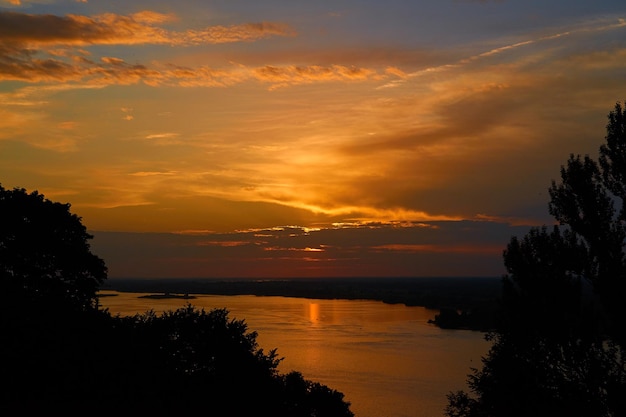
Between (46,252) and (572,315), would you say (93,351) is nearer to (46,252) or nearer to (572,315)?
(46,252)

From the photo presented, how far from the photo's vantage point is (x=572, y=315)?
75.9 feet

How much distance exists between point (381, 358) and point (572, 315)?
4643 cm

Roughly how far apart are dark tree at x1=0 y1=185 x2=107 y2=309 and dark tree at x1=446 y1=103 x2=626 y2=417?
66.1 feet

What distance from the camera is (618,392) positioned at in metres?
20.8

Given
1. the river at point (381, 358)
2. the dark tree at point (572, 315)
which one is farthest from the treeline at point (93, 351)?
the river at point (381, 358)

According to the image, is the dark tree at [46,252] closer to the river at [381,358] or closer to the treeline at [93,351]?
the treeline at [93,351]

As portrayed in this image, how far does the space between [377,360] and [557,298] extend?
4507cm

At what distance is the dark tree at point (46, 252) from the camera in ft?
103

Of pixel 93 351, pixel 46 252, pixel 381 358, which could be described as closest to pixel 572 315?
pixel 93 351

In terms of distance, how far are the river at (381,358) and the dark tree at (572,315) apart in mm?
22392

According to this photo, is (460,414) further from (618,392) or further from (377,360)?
(377,360)

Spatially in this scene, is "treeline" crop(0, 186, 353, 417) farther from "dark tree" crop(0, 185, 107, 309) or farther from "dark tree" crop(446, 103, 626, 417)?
"dark tree" crop(446, 103, 626, 417)

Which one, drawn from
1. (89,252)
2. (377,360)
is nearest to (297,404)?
(89,252)

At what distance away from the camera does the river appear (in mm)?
49469
